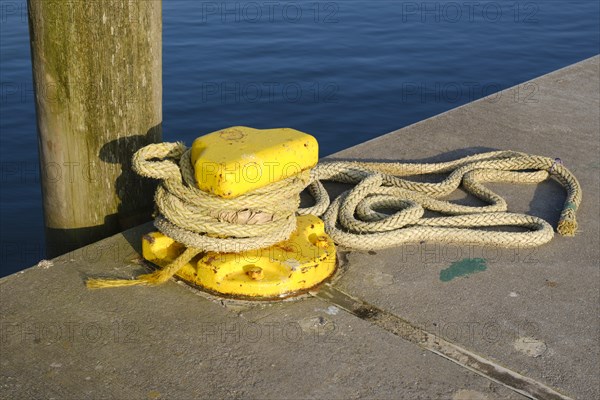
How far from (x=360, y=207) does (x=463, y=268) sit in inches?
24.5

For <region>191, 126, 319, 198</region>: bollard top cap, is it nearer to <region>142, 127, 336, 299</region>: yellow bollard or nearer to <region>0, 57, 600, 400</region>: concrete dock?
<region>142, 127, 336, 299</region>: yellow bollard

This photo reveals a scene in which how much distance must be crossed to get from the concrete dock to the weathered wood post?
24cm

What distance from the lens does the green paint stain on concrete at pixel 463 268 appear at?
339cm

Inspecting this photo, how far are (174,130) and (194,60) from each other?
2.10 meters

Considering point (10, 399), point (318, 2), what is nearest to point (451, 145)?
point (10, 399)

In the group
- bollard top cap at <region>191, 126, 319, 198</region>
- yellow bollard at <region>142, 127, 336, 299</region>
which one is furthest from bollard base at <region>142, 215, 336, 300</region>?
bollard top cap at <region>191, 126, 319, 198</region>

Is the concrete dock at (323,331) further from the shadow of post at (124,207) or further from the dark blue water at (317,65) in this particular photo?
the dark blue water at (317,65)

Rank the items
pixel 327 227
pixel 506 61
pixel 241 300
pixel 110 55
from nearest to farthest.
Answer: pixel 241 300 → pixel 110 55 → pixel 327 227 → pixel 506 61

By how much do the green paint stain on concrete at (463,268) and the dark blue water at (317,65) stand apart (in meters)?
3.57

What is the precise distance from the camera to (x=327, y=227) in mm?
3637

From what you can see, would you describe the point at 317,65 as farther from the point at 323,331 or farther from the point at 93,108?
the point at 323,331

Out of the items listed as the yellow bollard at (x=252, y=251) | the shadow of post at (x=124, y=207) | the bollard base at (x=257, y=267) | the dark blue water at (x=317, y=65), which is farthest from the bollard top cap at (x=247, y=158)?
the dark blue water at (x=317, y=65)

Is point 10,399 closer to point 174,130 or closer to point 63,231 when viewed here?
point 63,231

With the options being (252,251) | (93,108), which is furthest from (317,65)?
(252,251)
